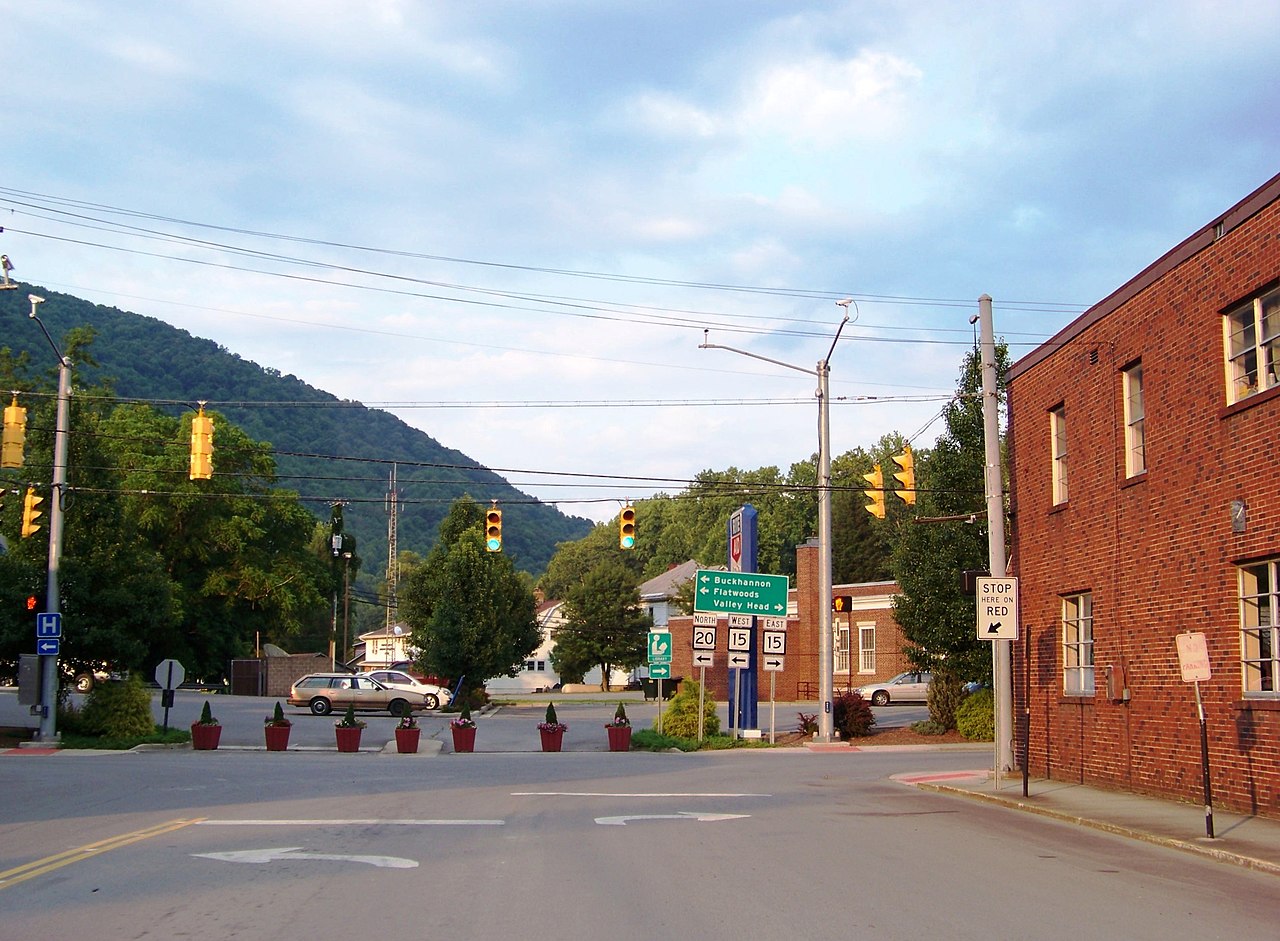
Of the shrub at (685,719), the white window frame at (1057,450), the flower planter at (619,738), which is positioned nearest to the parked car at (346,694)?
the shrub at (685,719)

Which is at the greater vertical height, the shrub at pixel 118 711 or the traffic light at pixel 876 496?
the traffic light at pixel 876 496

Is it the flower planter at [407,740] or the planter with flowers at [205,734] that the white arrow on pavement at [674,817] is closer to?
the flower planter at [407,740]

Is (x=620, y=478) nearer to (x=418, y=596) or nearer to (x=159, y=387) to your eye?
(x=418, y=596)

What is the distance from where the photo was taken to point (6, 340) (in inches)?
3910

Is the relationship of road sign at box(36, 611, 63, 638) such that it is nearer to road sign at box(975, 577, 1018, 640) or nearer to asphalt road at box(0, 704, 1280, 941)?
asphalt road at box(0, 704, 1280, 941)

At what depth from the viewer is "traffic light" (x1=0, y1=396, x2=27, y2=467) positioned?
22219 millimetres

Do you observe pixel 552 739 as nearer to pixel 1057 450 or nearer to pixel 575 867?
pixel 1057 450

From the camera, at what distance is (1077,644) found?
20.4 meters

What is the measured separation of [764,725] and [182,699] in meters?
28.3

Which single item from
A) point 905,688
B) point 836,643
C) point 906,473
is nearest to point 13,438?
point 906,473

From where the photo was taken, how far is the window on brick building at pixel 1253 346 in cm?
1505

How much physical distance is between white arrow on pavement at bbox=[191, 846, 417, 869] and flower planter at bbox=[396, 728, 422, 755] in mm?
19658

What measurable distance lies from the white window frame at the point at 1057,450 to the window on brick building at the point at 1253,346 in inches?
210

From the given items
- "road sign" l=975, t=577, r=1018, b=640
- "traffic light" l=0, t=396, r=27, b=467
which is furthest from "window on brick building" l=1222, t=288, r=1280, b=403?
"traffic light" l=0, t=396, r=27, b=467
